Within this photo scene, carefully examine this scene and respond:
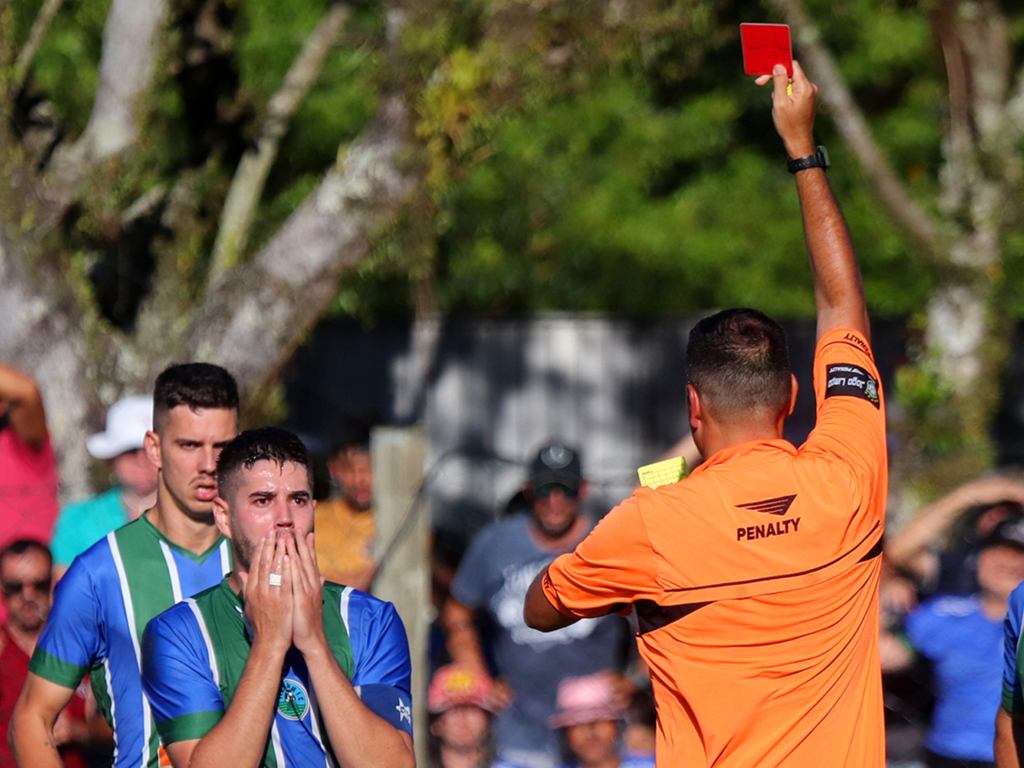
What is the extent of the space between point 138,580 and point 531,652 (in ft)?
8.35

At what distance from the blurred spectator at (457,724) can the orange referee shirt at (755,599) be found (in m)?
2.77

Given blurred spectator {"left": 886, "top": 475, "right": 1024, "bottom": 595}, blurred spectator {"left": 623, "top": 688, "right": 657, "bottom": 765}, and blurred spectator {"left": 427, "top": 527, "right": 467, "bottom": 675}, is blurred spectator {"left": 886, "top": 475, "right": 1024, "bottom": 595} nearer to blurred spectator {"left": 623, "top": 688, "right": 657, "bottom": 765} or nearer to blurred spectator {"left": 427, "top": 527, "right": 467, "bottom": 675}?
blurred spectator {"left": 623, "top": 688, "right": 657, "bottom": 765}

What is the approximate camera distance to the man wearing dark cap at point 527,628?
5.40m

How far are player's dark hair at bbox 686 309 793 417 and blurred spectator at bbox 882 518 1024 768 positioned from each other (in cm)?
280

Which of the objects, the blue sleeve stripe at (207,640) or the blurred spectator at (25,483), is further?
the blurred spectator at (25,483)

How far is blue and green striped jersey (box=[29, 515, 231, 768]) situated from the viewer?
3139 mm

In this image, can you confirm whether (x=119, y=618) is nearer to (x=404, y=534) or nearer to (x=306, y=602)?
(x=306, y=602)

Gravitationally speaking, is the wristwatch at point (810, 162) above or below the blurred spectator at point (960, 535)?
above

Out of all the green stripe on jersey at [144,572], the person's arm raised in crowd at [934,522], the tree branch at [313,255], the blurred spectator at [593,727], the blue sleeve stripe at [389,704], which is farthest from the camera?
the tree branch at [313,255]

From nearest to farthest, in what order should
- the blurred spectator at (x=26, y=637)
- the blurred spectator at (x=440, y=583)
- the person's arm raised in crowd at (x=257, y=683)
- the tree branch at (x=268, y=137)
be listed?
the person's arm raised in crowd at (x=257, y=683) → the blurred spectator at (x=26, y=637) → the blurred spectator at (x=440, y=583) → the tree branch at (x=268, y=137)

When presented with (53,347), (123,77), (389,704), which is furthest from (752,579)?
(123,77)

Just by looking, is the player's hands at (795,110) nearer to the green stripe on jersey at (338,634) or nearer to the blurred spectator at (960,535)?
the green stripe on jersey at (338,634)

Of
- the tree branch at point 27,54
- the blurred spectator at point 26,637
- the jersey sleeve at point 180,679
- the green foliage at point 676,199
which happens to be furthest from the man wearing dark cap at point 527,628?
the green foliage at point 676,199

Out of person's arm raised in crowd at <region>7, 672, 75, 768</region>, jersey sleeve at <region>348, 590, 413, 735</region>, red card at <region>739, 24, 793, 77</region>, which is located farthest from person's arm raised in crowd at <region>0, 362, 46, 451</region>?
red card at <region>739, 24, 793, 77</region>
